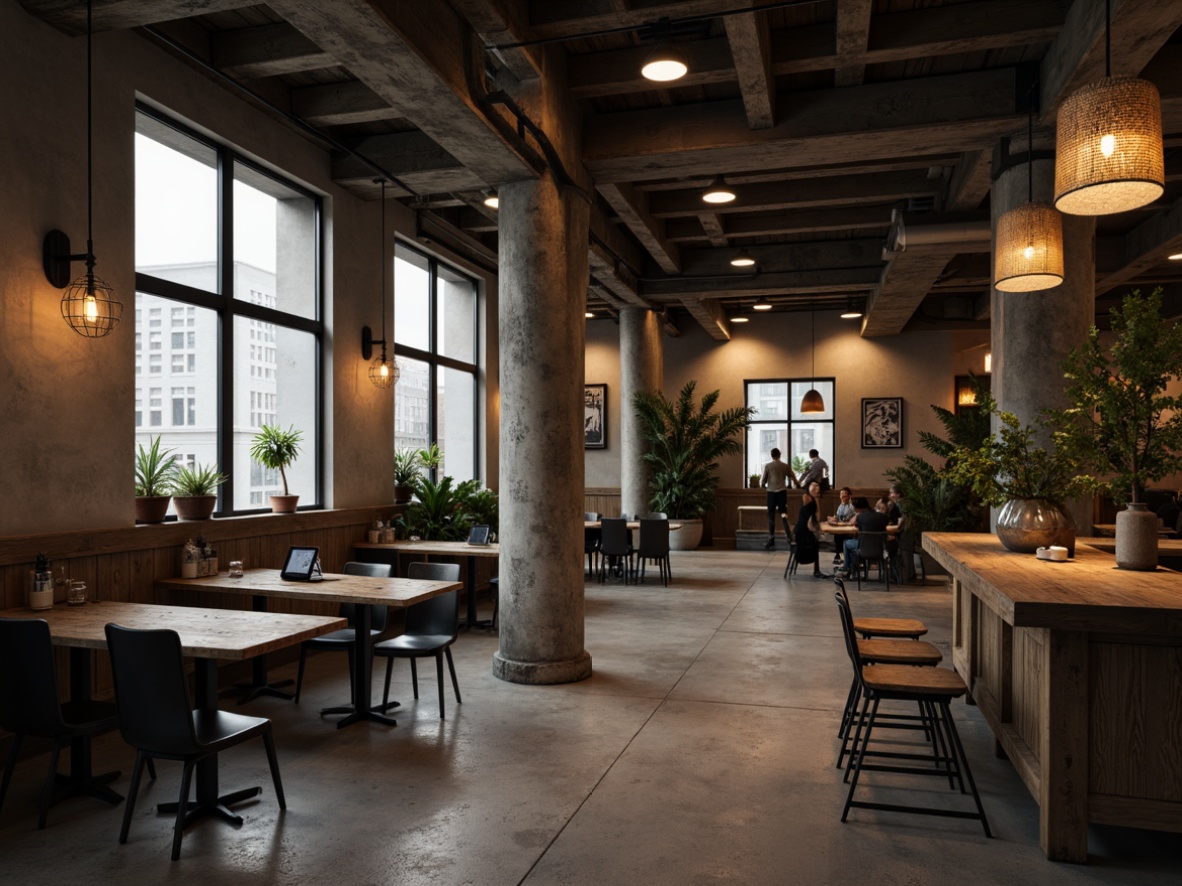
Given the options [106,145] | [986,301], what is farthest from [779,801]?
[986,301]

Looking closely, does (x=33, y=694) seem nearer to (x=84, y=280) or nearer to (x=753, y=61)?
(x=84, y=280)

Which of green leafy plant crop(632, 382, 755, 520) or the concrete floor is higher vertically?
green leafy plant crop(632, 382, 755, 520)

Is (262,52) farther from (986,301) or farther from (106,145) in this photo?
(986,301)

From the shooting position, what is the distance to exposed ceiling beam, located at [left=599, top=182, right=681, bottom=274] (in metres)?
7.68

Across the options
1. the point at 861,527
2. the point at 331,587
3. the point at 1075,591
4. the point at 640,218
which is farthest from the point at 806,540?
the point at 1075,591

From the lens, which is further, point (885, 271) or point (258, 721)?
point (885, 271)

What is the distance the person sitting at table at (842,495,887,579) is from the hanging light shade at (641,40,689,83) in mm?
6162

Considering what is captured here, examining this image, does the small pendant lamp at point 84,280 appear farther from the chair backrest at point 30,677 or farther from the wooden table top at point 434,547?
the wooden table top at point 434,547

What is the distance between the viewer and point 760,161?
244 inches

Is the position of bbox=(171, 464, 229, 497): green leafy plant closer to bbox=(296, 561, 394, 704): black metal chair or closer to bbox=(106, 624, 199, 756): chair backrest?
bbox=(296, 561, 394, 704): black metal chair

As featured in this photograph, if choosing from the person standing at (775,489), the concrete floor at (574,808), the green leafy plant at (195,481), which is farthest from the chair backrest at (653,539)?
the green leafy plant at (195,481)

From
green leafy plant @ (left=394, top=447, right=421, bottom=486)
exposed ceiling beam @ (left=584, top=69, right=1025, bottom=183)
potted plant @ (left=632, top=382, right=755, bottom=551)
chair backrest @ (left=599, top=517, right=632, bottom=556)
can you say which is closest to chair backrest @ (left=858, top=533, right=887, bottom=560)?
chair backrest @ (left=599, top=517, right=632, bottom=556)

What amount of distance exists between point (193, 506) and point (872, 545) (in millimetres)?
7062

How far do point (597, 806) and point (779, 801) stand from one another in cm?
77
